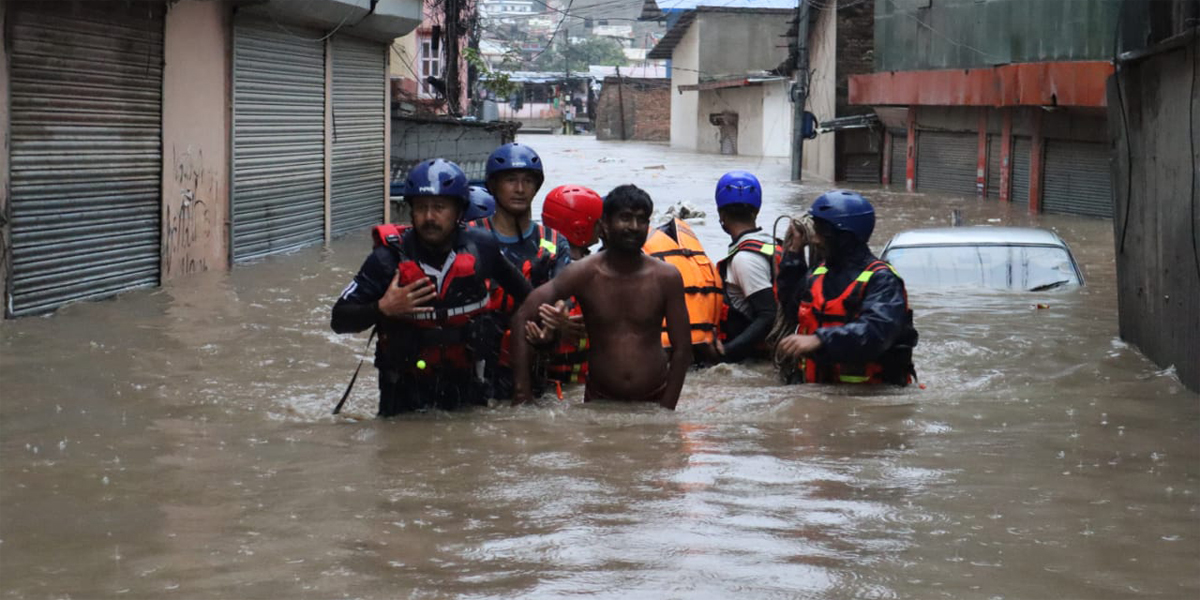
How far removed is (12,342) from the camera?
1030 cm

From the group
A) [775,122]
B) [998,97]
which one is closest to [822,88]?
[775,122]

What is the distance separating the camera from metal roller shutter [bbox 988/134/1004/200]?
29188mm

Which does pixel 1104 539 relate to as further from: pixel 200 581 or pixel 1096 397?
pixel 1096 397

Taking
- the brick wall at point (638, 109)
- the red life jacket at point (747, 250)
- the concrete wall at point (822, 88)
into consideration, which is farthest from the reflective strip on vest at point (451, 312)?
the brick wall at point (638, 109)

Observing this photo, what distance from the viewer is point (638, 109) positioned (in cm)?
8088

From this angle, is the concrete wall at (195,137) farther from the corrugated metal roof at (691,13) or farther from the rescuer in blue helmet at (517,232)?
the corrugated metal roof at (691,13)

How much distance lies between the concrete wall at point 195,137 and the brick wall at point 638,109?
213 ft

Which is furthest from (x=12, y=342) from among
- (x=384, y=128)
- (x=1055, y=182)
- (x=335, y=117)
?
(x=1055, y=182)

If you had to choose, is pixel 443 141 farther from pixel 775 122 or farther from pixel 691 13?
pixel 691 13

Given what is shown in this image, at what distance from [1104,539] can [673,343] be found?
214 cm

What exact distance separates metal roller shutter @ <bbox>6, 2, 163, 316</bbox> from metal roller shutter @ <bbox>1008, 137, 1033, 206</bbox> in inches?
699

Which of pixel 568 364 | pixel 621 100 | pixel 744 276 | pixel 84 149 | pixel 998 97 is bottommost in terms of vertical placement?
pixel 568 364

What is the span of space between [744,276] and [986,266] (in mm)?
4394

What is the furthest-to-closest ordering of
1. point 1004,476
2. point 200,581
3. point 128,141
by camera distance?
point 128,141, point 1004,476, point 200,581
